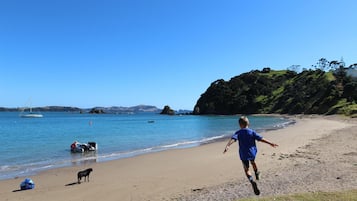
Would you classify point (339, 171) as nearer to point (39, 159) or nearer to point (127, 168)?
point (127, 168)

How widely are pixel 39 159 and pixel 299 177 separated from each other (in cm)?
1651

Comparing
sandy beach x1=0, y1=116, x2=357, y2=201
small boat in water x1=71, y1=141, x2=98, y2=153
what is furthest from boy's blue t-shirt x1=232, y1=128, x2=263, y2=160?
small boat in water x1=71, y1=141, x2=98, y2=153

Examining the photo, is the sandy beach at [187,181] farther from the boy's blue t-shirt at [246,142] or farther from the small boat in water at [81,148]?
the small boat in water at [81,148]

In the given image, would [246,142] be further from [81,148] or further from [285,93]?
[285,93]

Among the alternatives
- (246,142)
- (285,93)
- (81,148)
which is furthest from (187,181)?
(285,93)

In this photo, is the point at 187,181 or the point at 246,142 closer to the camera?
the point at 246,142

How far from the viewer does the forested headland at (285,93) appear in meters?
105

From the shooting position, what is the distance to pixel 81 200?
9797 millimetres

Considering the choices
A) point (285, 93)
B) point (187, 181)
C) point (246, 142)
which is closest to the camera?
point (246, 142)

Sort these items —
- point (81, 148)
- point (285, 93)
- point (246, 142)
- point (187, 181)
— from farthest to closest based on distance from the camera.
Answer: point (285, 93), point (81, 148), point (187, 181), point (246, 142)

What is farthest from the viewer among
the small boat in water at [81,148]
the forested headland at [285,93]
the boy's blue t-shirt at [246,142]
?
the forested headland at [285,93]

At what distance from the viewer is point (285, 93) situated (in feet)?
482

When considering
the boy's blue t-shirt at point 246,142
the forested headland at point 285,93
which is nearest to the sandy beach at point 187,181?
the boy's blue t-shirt at point 246,142

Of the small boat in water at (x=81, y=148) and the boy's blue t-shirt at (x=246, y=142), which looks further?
the small boat in water at (x=81, y=148)
